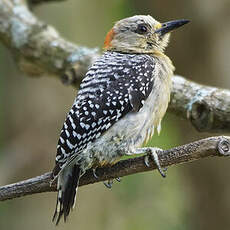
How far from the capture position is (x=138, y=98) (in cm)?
423

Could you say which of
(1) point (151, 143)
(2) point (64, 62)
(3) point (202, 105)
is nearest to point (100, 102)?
(3) point (202, 105)

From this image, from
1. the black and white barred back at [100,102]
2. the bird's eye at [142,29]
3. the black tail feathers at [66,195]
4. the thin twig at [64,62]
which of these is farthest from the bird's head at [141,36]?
the black tail feathers at [66,195]

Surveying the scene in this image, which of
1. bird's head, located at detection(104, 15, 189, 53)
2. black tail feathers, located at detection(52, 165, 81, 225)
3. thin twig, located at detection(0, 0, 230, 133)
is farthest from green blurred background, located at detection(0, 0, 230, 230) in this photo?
black tail feathers, located at detection(52, 165, 81, 225)

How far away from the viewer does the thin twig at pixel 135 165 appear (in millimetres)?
3393

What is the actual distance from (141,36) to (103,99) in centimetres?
90

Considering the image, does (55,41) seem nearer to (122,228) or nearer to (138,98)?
(138,98)

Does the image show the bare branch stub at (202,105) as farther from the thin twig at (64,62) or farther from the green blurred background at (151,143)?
the green blurred background at (151,143)

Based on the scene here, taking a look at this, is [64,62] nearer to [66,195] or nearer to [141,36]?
[141,36]

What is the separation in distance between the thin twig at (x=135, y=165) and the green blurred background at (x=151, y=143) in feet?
7.62

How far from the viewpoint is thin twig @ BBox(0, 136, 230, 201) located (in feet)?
11.1

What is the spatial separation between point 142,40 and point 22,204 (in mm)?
2872

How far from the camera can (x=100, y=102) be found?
414 cm

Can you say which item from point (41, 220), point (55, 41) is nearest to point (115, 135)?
point (55, 41)

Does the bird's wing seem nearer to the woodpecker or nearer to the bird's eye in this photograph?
the woodpecker
